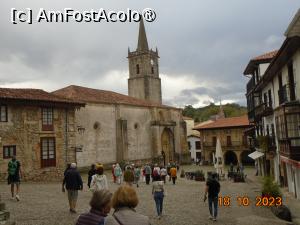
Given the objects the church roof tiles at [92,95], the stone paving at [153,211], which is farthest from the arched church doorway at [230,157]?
the stone paving at [153,211]

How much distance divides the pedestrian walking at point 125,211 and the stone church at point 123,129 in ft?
84.5

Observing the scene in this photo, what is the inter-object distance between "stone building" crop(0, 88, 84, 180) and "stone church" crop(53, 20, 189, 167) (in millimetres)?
3620

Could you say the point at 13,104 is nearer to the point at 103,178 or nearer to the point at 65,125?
the point at 65,125

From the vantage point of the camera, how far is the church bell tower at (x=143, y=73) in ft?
219

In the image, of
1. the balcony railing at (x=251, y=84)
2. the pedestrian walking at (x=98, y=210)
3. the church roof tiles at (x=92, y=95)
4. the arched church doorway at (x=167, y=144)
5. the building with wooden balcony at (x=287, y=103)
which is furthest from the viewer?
the arched church doorway at (x=167, y=144)

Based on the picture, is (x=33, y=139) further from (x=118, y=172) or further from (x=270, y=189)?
(x=270, y=189)

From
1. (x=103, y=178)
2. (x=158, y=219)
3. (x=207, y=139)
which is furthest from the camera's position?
(x=207, y=139)

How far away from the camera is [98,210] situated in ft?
14.0

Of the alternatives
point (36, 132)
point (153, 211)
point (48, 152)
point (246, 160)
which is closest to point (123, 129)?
point (48, 152)

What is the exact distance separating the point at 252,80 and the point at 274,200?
61.9ft

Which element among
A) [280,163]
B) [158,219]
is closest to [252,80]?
[280,163]

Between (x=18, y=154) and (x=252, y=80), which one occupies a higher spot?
(x=252, y=80)

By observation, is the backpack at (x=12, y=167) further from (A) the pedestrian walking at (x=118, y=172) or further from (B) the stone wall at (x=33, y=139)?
(A) the pedestrian walking at (x=118, y=172)

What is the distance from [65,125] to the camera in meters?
26.3
